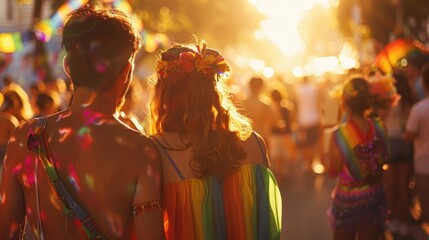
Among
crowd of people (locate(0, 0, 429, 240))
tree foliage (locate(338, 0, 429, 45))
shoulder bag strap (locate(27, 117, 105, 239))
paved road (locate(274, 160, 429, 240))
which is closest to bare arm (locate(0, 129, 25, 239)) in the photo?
crowd of people (locate(0, 0, 429, 240))

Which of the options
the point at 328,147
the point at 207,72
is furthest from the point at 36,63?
the point at 207,72

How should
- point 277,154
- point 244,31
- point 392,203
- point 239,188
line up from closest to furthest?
1. point 239,188
2. point 392,203
3. point 277,154
4. point 244,31

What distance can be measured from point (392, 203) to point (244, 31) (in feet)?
120

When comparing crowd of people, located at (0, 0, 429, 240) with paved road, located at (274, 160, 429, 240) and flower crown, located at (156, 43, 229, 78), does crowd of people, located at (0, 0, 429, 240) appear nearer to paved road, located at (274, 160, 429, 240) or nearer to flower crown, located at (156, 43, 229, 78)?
flower crown, located at (156, 43, 229, 78)

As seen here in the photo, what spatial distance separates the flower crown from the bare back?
77cm

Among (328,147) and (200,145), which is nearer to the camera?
(200,145)

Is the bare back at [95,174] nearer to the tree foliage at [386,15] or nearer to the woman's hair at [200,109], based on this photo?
the woman's hair at [200,109]

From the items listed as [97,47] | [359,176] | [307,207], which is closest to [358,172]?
[359,176]

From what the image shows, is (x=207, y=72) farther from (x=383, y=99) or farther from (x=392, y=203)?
(x=392, y=203)

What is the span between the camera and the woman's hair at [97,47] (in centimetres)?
299

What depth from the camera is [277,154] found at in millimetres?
14328

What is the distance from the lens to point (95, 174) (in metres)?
3.00

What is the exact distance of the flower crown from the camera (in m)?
3.75

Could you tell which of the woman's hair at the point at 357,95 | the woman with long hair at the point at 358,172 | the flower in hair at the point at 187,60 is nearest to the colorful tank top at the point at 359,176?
the woman with long hair at the point at 358,172
